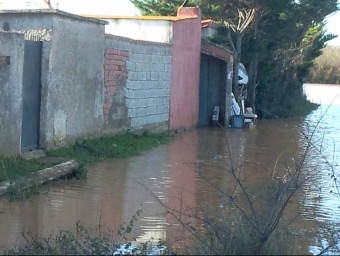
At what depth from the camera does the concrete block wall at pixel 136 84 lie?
17.5 metres

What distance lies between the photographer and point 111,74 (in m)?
17.6

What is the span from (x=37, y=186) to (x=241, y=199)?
2.97m

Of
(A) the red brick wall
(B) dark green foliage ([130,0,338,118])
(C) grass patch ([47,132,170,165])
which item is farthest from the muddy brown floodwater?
(B) dark green foliage ([130,0,338,118])

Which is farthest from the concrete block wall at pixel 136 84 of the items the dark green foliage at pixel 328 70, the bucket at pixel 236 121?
the dark green foliage at pixel 328 70

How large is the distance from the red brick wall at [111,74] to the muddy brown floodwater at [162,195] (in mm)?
1467

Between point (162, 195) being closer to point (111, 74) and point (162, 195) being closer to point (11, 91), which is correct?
point (11, 91)

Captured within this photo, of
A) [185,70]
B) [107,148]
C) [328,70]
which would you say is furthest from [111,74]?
[328,70]

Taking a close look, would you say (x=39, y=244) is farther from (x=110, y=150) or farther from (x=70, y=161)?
(x=110, y=150)

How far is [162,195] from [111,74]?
6.26 meters

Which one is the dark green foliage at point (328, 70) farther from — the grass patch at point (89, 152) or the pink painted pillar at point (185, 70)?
the grass patch at point (89, 152)

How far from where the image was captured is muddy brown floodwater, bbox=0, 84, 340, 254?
30.5ft

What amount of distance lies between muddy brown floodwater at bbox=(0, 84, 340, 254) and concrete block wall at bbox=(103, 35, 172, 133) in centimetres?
119

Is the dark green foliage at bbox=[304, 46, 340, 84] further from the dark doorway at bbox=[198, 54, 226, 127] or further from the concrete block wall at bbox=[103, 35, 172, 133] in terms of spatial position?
the concrete block wall at bbox=[103, 35, 172, 133]

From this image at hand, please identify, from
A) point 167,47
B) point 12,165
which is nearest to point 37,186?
point 12,165
